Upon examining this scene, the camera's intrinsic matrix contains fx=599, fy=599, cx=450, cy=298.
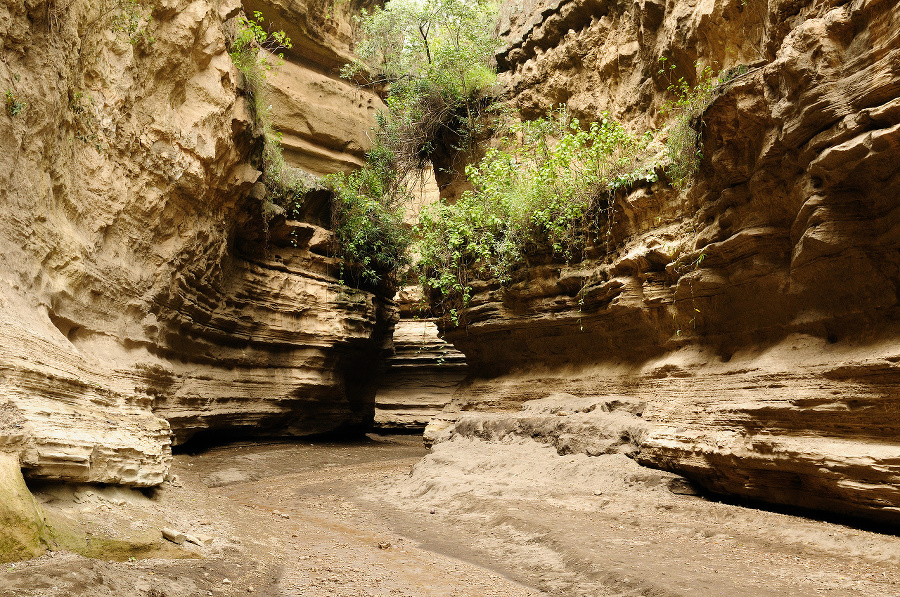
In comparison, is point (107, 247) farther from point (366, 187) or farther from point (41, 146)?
point (366, 187)

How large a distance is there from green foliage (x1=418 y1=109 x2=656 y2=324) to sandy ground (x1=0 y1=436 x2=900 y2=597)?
162 inches

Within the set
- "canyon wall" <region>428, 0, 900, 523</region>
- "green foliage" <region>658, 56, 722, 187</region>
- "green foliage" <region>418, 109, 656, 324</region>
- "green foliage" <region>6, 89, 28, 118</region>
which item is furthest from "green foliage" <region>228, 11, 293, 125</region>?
"green foliage" <region>658, 56, 722, 187</region>

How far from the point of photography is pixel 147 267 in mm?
10023

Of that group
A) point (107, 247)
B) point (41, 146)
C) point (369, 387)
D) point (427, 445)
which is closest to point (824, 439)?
point (427, 445)

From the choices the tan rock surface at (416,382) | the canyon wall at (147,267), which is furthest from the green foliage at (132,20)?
the tan rock surface at (416,382)

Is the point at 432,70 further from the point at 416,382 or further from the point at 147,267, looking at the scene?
the point at 416,382

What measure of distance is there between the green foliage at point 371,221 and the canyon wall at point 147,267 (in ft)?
1.97

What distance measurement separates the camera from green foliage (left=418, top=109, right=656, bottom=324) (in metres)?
10.3

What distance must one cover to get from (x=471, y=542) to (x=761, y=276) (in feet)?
14.7

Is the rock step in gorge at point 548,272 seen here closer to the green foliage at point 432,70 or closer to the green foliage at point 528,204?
the green foliage at point 528,204

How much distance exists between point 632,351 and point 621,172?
299 cm

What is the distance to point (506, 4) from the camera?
16.5m

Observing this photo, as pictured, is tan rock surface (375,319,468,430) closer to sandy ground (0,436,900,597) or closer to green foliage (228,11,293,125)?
green foliage (228,11,293,125)

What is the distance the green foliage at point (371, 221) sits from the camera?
1599 centimetres
